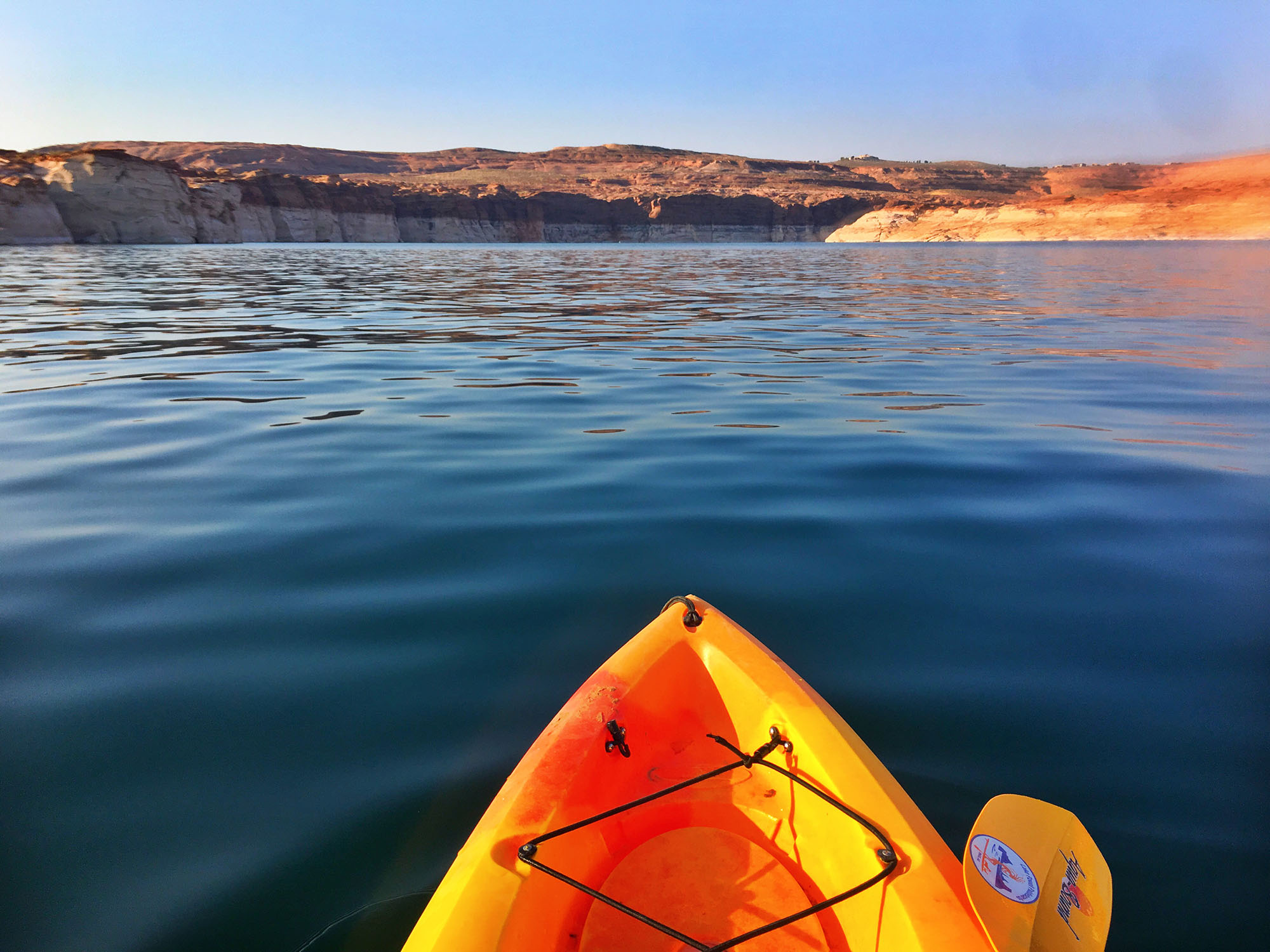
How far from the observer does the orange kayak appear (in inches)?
58.2

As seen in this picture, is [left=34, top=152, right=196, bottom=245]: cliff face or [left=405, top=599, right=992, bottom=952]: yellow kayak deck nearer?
[left=405, top=599, right=992, bottom=952]: yellow kayak deck

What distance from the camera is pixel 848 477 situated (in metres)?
4.77

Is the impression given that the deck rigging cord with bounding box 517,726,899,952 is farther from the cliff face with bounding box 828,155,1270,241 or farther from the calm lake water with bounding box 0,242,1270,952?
the cliff face with bounding box 828,155,1270,241

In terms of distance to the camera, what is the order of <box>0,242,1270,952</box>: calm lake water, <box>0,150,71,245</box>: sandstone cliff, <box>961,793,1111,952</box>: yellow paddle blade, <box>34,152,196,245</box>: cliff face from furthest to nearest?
<box>34,152,196,245</box>: cliff face
<box>0,150,71,245</box>: sandstone cliff
<box>0,242,1270,952</box>: calm lake water
<box>961,793,1111,952</box>: yellow paddle blade

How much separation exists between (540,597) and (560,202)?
8795 cm

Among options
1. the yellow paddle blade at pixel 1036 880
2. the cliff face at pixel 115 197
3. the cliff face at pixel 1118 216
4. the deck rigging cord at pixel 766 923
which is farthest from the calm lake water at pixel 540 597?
the cliff face at pixel 1118 216

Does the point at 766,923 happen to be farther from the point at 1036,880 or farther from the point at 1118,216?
the point at 1118,216

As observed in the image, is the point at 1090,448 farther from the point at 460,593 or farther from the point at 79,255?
the point at 79,255

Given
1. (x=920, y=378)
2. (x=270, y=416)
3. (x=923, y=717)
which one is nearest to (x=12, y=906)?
(x=923, y=717)

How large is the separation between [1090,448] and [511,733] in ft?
15.8

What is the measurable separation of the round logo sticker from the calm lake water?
48 centimetres

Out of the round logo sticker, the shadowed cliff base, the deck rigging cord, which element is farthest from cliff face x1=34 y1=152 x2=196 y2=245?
the round logo sticker

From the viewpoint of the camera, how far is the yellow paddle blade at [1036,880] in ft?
4.75

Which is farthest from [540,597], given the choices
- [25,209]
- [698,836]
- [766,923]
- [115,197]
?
[115,197]
